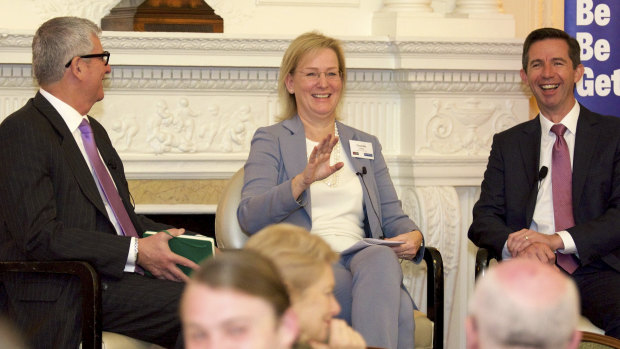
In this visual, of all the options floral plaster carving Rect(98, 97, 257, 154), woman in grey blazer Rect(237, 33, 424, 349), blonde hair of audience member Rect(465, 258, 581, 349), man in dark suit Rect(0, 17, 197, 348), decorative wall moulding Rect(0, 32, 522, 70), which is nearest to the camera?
blonde hair of audience member Rect(465, 258, 581, 349)

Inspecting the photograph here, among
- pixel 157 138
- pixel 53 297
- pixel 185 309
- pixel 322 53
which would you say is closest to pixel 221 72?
pixel 157 138

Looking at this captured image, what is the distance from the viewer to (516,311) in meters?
1.26

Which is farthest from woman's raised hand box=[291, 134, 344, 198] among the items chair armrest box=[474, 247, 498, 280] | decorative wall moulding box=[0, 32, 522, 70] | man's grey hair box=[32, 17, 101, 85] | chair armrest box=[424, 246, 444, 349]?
decorative wall moulding box=[0, 32, 522, 70]

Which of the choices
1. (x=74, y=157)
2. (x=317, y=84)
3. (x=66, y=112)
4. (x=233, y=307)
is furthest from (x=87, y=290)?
(x=233, y=307)

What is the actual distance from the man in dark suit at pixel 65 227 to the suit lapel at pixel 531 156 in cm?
149

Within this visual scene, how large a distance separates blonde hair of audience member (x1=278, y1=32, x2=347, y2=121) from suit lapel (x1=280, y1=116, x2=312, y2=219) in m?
0.14

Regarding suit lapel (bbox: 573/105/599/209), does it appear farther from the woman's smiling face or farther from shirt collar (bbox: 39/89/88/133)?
shirt collar (bbox: 39/89/88/133)

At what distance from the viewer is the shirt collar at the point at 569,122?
402 centimetres

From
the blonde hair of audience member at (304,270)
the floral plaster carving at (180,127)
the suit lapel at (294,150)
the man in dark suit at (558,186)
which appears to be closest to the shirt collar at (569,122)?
the man in dark suit at (558,186)

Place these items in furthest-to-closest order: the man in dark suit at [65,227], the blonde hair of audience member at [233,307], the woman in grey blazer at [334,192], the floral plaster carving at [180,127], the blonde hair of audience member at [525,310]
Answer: the floral plaster carving at [180,127] → the woman in grey blazer at [334,192] → the man in dark suit at [65,227] → the blonde hair of audience member at [233,307] → the blonde hair of audience member at [525,310]

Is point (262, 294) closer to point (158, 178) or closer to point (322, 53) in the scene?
point (322, 53)

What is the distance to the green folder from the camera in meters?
3.27

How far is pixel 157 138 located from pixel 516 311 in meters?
3.73

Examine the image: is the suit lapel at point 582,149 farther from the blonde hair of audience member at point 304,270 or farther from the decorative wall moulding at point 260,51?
the blonde hair of audience member at point 304,270
